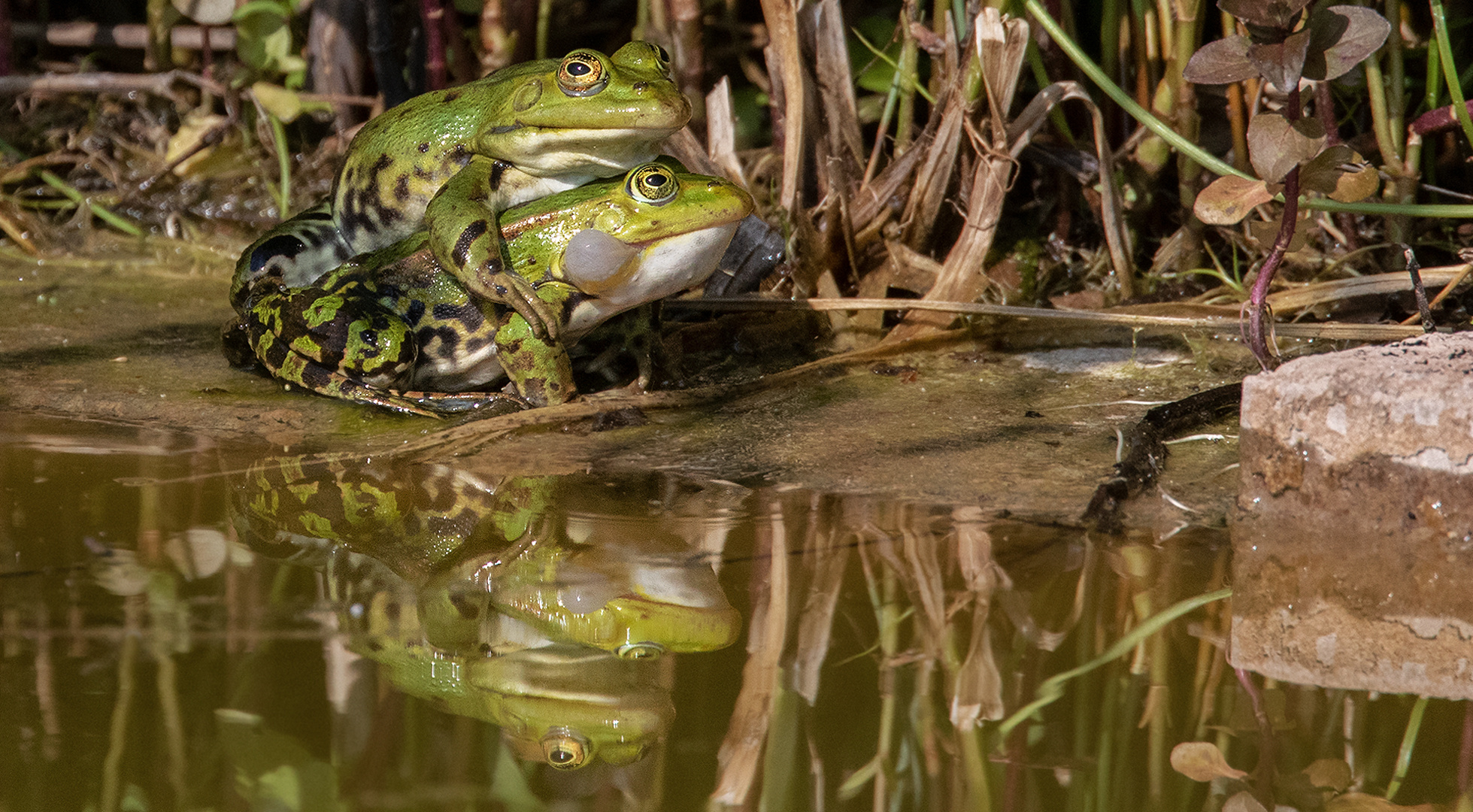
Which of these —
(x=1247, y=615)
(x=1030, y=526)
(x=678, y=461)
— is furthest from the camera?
(x=678, y=461)

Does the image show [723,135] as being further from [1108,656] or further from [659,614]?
[1108,656]

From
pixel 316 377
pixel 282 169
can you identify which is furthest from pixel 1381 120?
pixel 282 169

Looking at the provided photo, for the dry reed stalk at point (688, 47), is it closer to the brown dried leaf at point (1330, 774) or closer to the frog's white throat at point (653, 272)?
Result: the frog's white throat at point (653, 272)

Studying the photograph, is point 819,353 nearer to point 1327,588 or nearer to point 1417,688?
point 1327,588

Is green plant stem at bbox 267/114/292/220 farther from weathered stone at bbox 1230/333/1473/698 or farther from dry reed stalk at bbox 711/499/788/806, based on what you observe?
weathered stone at bbox 1230/333/1473/698

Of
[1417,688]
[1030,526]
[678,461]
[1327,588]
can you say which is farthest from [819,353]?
[1417,688]

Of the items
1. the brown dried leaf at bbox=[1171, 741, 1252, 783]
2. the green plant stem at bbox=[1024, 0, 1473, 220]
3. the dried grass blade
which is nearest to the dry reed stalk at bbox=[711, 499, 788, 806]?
the brown dried leaf at bbox=[1171, 741, 1252, 783]

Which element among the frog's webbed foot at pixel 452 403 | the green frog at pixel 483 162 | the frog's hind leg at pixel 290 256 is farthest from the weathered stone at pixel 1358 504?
the frog's hind leg at pixel 290 256
